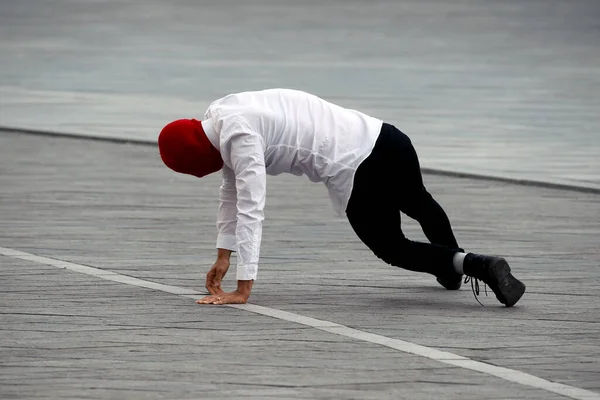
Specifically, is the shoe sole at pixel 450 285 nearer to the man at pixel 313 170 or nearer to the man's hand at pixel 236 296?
the man at pixel 313 170

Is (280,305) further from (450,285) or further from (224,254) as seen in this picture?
(450,285)

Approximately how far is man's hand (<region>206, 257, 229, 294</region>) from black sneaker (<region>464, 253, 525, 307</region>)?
111 cm

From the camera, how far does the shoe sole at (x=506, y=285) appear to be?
22.6 feet

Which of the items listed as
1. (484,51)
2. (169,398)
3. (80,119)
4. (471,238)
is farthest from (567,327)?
(484,51)

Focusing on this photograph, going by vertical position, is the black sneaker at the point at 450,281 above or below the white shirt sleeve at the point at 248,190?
below

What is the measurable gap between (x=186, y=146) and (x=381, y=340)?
49.1 inches

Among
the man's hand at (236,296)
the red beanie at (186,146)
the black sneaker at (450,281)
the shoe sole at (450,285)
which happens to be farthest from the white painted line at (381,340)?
the shoe sole at (450,285)

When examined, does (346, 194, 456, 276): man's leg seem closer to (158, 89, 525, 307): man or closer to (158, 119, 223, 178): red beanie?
(158, 89, 525, 307): man

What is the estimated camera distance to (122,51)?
2680 centimetres

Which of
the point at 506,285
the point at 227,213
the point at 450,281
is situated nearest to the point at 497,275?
the point at 506,285

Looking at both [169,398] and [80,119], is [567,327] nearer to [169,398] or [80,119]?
[169,398]

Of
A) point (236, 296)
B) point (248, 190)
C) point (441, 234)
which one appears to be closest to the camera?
point (248, 190)

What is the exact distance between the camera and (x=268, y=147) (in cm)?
680

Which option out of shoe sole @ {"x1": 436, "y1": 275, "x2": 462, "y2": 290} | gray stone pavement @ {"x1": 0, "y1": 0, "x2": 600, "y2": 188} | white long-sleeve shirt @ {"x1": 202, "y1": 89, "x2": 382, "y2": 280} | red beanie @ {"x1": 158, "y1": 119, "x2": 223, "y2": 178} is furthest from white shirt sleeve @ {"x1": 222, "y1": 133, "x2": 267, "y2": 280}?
gray stone pavement @ {"x1": 0, "y1": 0, "x2": 600, "y2": 188}
